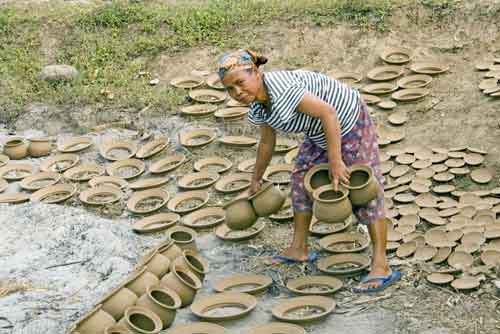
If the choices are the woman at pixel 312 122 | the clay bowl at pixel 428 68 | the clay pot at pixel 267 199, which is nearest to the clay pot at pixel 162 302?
the clay pot at pixel 267 199

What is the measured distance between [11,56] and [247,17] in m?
2.56

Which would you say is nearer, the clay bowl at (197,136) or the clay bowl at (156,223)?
the clay bowl at (156,223)

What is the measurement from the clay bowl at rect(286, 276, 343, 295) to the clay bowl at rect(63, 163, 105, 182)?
262 centimetres

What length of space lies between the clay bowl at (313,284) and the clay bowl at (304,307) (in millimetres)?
111

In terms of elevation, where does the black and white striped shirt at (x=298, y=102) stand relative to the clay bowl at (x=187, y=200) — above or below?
above

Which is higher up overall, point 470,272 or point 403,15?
point 403,15

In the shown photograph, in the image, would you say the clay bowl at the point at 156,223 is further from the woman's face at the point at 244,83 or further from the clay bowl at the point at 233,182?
the woman's face at the point at 244,83

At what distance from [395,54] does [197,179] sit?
247 centimetres

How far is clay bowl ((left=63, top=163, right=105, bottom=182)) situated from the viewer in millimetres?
6883

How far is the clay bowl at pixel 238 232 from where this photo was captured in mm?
5590

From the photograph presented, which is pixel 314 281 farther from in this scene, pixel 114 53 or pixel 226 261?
pixel 114 53

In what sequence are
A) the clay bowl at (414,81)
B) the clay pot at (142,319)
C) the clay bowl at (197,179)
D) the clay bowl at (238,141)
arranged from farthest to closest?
1. the clay bowl at (414,81)
2. the clay bowl at (238,141)
3. the clay bowl at (197,179)
4. the clay pot at (142,319)

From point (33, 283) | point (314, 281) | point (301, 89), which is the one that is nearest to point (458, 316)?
point (314, 281)

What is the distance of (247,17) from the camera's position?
28.1 feet
